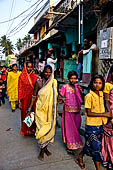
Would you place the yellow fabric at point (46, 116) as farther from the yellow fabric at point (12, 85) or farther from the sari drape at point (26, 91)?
the yellow fabric at point (12, 85)

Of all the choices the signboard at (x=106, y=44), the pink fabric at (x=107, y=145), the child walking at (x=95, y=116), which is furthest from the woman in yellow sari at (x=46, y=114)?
the signboard at (x=106, y=44)

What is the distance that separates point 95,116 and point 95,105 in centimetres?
15

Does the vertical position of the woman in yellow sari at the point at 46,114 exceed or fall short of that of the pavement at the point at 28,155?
it exceeds it

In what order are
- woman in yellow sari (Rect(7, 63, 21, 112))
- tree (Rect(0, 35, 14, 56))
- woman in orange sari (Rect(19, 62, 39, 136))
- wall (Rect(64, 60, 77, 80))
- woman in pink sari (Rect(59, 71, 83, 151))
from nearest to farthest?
woman in pink sari (Rect(59, 71, 83, 151))
woman in orange sari (Rect(19, 62, 39, 136))
woman in yellow sari (Rect(7, 63, 21, 112))
wall (Rect(64, 60, 77, 80))
tree (Rect(0, 35, 14, 56))

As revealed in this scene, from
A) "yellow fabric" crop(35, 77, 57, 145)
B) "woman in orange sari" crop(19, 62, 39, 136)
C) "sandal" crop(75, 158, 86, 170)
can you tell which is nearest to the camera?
"sandal" crop(75, 158, 86, 170)

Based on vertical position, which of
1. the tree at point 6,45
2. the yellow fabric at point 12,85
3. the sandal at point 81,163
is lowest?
the sandal at point 81,163

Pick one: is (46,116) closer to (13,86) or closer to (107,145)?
(107,145)

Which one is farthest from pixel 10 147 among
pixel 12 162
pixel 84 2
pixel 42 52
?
pixel 42 52

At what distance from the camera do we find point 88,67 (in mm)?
6082

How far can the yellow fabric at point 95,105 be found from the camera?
248 cm

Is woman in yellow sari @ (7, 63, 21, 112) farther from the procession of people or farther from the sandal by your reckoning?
the sandal

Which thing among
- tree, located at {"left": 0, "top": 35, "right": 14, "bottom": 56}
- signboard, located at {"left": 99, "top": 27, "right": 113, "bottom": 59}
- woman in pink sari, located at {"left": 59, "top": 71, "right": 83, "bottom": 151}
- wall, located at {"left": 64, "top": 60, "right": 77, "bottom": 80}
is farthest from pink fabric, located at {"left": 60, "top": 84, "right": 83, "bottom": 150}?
tree, located at {"left": 0, "top": 35, "right": 14, "bottom": 56}

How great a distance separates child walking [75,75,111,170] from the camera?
2.46 meters

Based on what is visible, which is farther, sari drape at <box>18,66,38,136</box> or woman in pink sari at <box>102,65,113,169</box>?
sari drape at <box>18,66,38,136</box>
